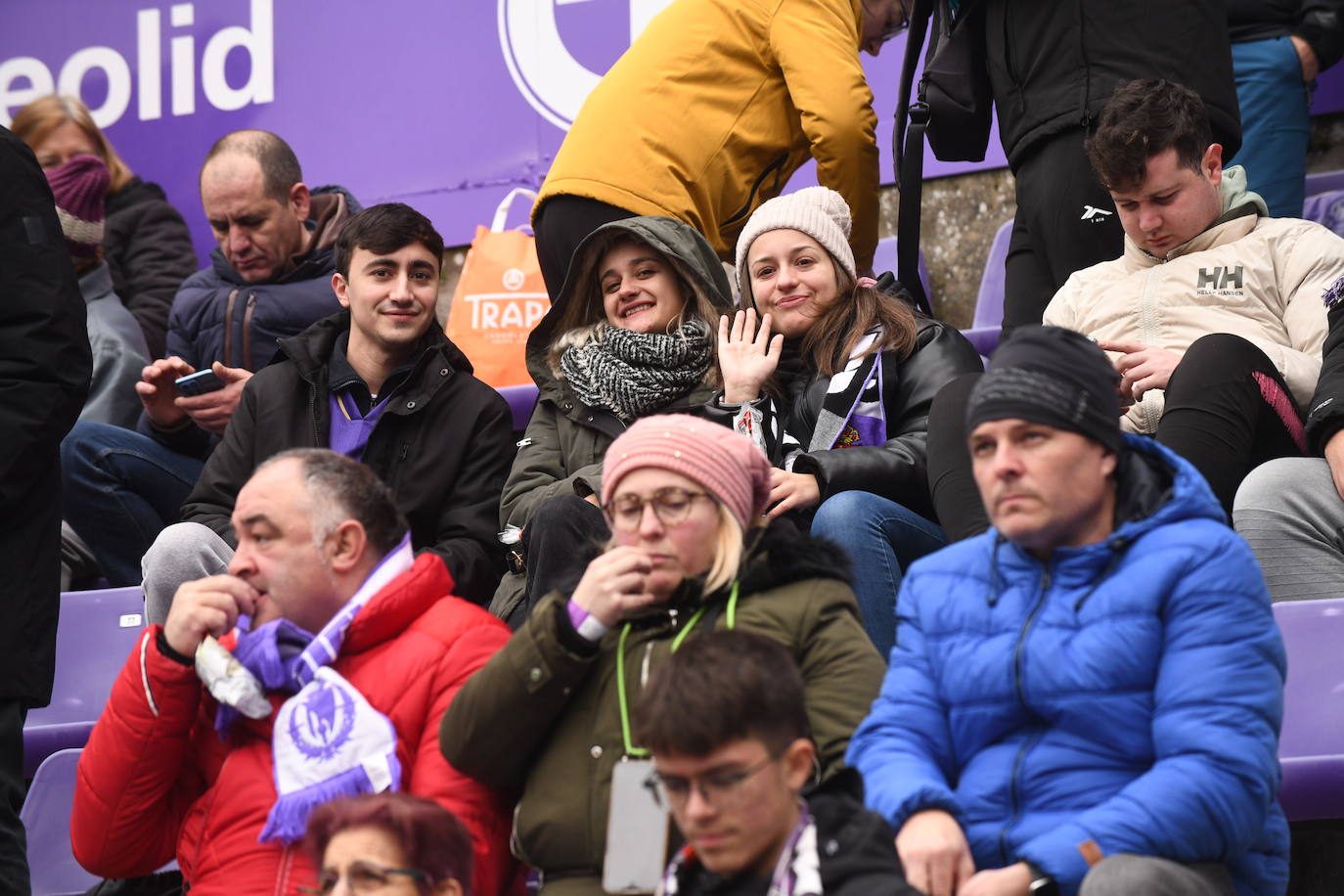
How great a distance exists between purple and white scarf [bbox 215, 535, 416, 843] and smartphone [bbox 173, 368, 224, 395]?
67.2 inches

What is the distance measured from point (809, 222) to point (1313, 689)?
5.01ft

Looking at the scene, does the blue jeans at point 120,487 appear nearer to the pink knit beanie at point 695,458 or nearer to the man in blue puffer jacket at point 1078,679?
the pink knit beanie at point 695,458

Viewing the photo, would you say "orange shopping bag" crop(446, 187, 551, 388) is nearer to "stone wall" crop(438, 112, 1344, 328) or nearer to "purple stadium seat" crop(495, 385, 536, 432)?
"purple stadium seat" crop(495, 385, 536, 432)

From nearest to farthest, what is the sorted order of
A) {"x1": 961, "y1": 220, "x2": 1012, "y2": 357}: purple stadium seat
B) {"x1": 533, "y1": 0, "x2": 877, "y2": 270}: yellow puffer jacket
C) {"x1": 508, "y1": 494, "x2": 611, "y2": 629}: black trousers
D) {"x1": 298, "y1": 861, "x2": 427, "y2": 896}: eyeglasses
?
1. {"x1": 298, "y1": 861, "x2": 427, "y2": 896}: eyeglasses
2. {"x1": 508, "y1": 494, "x2": 611, "y2": 629}: black trousers
3. {"x1": 533, "y1": 0, "x2": 877, "y2": 270}: yellow puffer jacket
4. {"x1": 961, "y1": 220, "x2": 1012, "y2": 357}: purple stadium seat

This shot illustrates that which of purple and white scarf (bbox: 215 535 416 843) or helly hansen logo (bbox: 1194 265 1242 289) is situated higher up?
helly hansen logo (bbox: 1194 265 1242 289)

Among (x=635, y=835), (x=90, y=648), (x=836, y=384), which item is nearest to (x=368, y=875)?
(x=635, y=835)

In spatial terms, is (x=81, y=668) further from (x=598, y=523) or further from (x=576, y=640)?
(x=576, y=640)

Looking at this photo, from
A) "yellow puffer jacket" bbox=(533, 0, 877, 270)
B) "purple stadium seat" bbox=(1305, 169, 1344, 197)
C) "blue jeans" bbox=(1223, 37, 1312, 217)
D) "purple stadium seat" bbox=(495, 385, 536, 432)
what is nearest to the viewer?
"yellow puffer jacket" bbox=(533, 0, 877, 270)

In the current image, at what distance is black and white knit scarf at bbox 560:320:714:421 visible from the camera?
405 cm

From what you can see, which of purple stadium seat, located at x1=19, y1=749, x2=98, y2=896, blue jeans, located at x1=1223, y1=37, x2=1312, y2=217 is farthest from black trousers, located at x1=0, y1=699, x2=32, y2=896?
blue jeans, located at x1=1223, y1=37, x2=1312, y2=217

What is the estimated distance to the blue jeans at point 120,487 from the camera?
483 cm

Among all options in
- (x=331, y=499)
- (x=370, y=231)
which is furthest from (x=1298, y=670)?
(x=370, y=231)

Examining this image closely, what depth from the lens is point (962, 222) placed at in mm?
5980

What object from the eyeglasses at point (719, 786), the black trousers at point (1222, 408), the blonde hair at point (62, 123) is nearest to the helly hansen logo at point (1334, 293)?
the black trousers at point (1222, 408)
